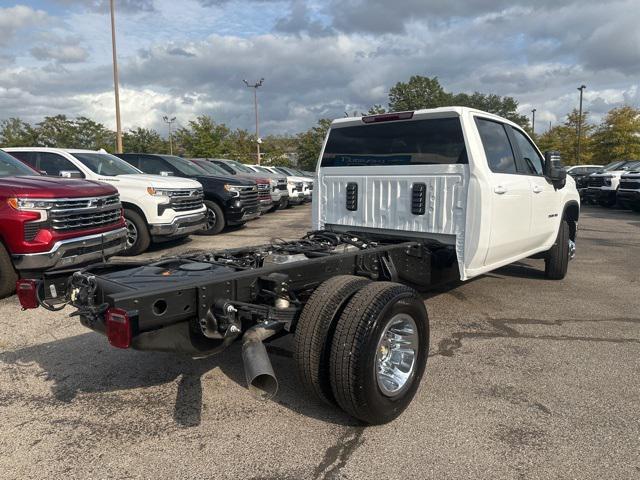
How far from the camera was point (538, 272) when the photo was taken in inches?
298

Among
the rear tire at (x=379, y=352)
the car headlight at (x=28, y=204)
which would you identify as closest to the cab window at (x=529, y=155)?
the rear tire at (x=379, y=352)

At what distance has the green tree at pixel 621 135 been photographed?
128 feet

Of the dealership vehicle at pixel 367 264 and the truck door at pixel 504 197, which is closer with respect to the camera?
the dealership vehicle at pixel 367 264

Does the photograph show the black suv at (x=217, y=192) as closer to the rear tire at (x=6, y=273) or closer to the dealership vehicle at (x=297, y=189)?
the rear tire at (x=6, y=273)

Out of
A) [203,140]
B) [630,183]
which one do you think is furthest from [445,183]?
[203,140]

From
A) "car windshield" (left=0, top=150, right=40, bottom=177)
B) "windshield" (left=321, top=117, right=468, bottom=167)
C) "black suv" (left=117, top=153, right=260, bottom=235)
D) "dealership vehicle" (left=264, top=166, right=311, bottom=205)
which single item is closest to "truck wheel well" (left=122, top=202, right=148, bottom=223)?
"car windshield" (left=0, top=150, right=40, bottom=177)

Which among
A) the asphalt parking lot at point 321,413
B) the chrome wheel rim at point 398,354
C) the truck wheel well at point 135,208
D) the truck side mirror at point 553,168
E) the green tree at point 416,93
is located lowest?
the asphalt parking lot at point 321,413

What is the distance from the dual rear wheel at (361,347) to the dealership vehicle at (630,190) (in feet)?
54.9

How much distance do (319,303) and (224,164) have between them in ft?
50.4

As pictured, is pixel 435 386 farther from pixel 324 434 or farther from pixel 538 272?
pixel 538 272

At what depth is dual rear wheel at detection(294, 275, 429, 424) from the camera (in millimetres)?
2963

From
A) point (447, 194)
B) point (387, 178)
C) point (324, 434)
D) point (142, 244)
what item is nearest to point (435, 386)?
point (324, 434)

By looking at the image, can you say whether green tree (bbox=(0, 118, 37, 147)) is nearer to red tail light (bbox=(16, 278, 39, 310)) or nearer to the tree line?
the tree line

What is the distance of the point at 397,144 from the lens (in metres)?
5.31
